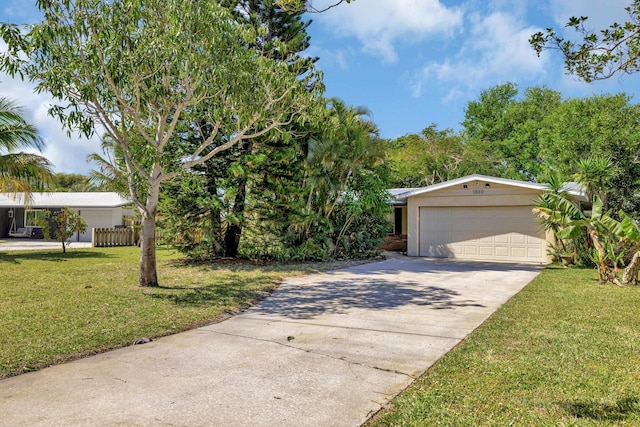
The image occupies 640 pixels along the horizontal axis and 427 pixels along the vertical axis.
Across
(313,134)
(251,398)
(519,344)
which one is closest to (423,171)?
(313,134)

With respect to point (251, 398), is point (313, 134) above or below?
above

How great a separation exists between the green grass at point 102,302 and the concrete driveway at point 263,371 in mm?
431

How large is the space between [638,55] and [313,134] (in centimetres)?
1013

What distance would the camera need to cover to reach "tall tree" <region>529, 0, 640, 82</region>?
13.8 feet

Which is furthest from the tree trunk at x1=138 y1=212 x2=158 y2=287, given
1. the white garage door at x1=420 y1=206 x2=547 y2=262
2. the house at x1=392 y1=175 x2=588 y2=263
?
the white garage door at x1=420 y1=206 x2=547 y2=262

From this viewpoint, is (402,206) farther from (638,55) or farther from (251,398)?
(251,398)

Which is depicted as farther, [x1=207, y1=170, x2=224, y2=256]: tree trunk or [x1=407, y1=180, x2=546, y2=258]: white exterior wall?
[x1=407, y1=180, x2=546, y2=258]: white exterior wall

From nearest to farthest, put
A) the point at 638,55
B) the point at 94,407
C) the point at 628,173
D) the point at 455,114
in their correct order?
the point at 94,407
the point at 638,55
the point at 628,173
the point at 455,114

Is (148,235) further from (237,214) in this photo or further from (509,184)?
(509,184)

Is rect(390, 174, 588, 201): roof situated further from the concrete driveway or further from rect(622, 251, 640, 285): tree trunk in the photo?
the concrete driveway

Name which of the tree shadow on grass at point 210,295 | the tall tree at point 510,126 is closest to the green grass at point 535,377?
the tree shadow on grass at point 210,295

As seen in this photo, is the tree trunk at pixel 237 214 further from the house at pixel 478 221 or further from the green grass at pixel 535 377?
the green grass at pixel 535 377

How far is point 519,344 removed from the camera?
195 inches

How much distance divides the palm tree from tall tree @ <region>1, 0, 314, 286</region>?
28.8ft
